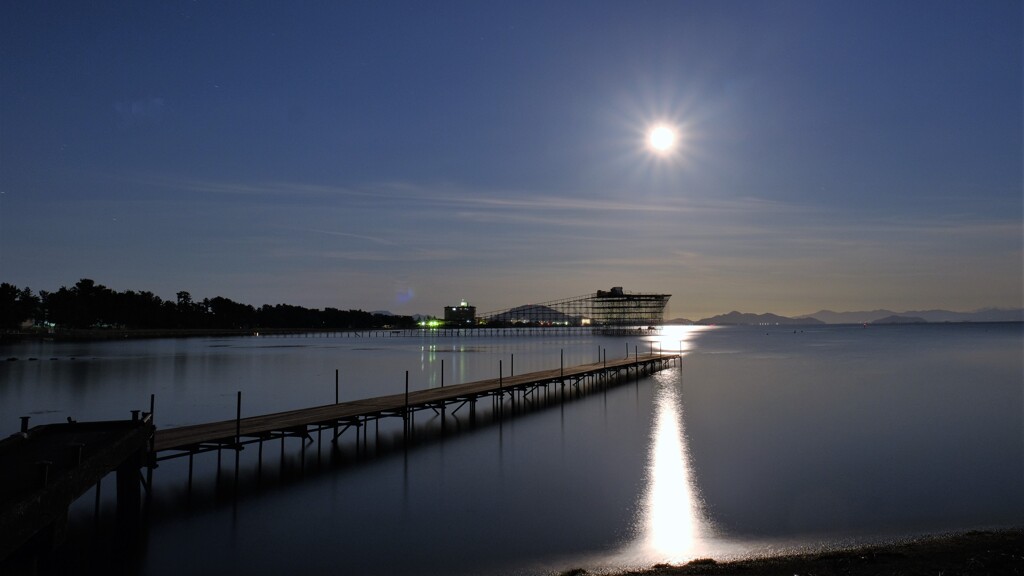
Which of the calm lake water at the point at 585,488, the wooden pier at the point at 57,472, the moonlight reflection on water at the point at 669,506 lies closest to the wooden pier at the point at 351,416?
the calm lake water at the point at 585,488

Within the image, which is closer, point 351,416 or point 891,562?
point 891,562

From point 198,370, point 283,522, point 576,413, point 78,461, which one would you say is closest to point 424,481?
point 283,522

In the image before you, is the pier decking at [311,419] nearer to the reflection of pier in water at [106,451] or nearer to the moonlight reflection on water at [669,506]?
the reflection of pier in water at [106,451]

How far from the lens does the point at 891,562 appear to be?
27.1 feet

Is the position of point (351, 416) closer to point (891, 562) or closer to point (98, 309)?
point (891, 562)

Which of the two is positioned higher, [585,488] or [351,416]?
Answer: [351,416]

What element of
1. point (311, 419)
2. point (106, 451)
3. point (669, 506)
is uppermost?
point (106, 451)

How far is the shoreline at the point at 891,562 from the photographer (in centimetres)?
786

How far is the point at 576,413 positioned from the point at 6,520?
21351 millimetres

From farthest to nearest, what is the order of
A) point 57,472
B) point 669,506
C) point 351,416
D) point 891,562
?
point 351,416
point 669,506
point 891,562
point 57,472

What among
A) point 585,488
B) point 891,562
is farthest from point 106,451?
point 891,562

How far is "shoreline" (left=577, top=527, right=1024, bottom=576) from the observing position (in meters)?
7.86

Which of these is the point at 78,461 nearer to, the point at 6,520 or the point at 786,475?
the point at 6,520

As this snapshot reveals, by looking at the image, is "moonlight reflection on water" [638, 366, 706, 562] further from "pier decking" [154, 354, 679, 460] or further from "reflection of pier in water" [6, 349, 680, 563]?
"pier decking" [154, 354, 679, 460]
